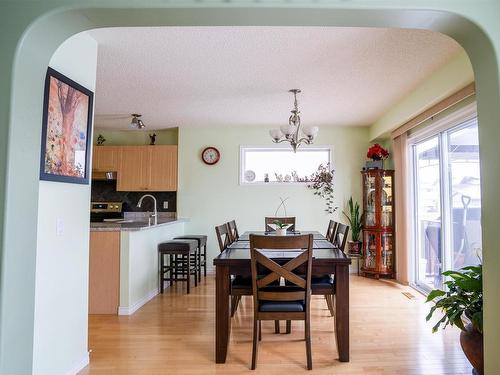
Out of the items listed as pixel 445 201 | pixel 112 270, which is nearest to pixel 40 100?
pixel 112 270

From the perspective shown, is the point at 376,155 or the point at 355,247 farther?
the point at 355,247

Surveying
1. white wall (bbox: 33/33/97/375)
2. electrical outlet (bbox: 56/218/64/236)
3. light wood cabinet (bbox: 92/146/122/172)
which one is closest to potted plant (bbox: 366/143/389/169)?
white wall (bbox: 33/33/97/375)

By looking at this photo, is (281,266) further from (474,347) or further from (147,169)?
(147,169)

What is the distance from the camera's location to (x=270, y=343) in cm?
268

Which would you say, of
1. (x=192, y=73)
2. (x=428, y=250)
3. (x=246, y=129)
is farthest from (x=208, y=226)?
(x=428, y=250)

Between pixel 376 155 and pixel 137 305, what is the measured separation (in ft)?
13.2

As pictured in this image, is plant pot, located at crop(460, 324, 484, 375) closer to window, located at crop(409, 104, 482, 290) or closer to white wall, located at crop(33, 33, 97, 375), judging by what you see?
window, located at crop(409, 104, 482, 290)

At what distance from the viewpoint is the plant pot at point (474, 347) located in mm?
1951

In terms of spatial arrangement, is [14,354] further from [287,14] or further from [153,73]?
[153,73]

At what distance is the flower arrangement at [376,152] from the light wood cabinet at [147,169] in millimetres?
3246

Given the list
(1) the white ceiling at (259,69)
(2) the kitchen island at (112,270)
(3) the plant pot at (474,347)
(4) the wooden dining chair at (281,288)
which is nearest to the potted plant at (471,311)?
(3) the plant pot at (474,347)

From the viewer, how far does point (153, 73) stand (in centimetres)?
318

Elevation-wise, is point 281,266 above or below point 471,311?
above

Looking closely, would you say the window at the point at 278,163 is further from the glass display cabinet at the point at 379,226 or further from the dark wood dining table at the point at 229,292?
the dark wood dining table at the point at 229,292
